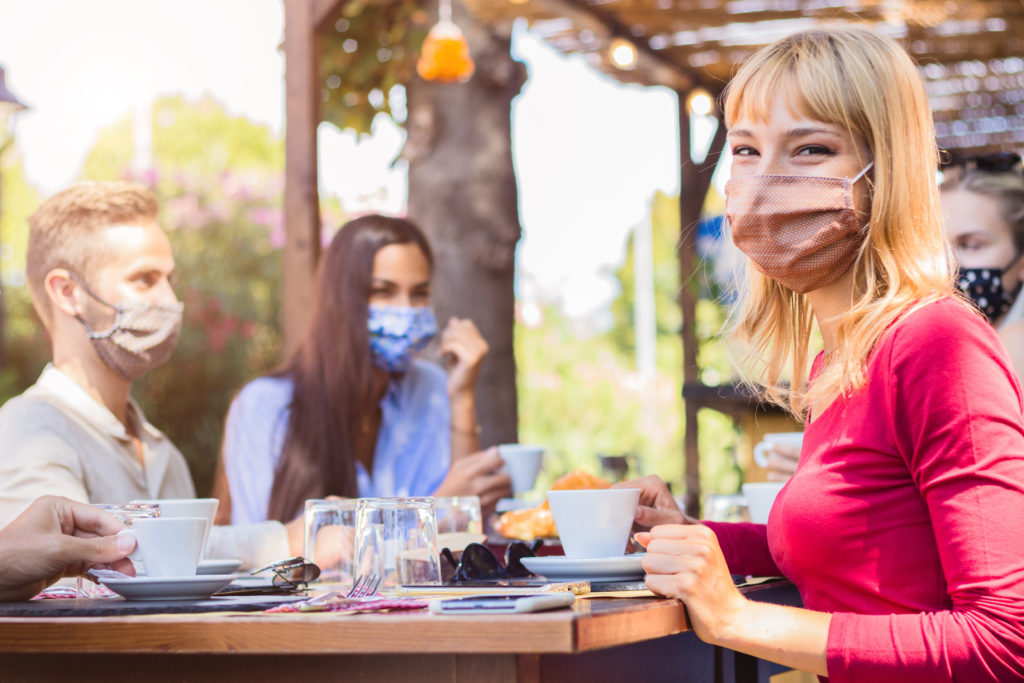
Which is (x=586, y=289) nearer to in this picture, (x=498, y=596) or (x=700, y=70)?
(x=700, y=70)

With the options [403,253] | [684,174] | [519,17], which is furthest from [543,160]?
[403,253]

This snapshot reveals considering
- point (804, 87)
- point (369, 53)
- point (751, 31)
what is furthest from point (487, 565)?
point (751, 31)

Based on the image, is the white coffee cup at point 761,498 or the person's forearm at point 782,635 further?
the white coffee cup at point 761,498

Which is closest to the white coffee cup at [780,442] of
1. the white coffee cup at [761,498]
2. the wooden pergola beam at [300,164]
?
the white coffee cup at [761,498]

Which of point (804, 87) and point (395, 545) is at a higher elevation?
point (804, 87)

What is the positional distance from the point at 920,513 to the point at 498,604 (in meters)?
0.63

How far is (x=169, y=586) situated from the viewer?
178 cm

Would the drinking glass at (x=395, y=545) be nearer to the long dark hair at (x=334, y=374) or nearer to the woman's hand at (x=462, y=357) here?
the long dark hair at (x=334, y=374)

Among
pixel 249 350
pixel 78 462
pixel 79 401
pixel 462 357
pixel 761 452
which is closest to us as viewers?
pixel 78 462

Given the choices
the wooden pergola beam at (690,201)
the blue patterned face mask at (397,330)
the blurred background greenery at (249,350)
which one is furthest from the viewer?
the blurred background greenery at (249,350)

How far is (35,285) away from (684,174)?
556 centimetres

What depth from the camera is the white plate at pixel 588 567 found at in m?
1.82

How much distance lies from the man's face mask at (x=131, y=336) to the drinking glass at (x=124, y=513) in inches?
40.3

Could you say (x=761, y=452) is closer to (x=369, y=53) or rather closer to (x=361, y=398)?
(x=361, y=398)
